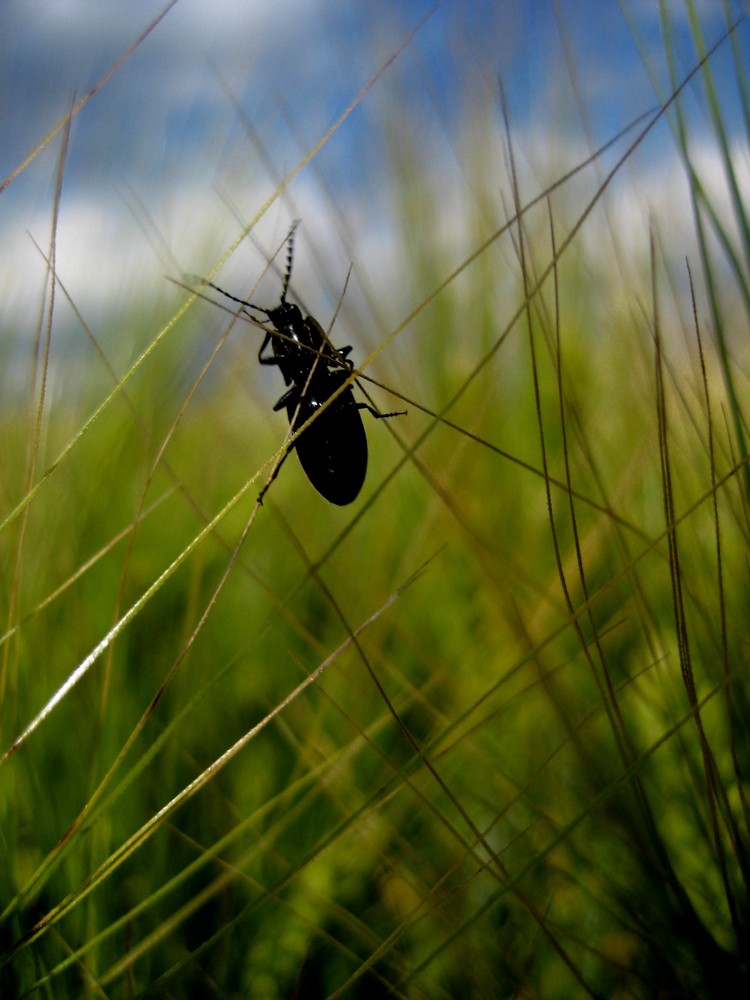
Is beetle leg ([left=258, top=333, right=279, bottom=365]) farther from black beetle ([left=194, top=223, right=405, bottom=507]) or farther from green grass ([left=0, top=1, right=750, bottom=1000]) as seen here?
black beetle ([left=194, top=223, right=405, bottom=507])

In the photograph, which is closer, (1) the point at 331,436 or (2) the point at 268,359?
(1) the point at 331,436

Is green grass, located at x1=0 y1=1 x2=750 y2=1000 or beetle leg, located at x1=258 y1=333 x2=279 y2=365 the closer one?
green grass, located at x1=0 y1=1 x2=750 y2=1000

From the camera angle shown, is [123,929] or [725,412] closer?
[725,412]

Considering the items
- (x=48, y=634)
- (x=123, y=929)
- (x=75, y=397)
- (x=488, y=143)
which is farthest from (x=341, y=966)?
(x=488, y=143)

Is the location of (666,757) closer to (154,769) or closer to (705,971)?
(705,971)

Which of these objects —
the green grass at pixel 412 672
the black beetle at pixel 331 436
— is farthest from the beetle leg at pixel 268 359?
the black beetle at pixel 331 436

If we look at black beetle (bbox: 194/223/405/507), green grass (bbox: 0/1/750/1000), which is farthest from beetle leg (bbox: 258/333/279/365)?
black beetle (bbox: 194/223/405/507)

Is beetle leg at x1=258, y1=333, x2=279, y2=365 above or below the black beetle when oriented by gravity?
above

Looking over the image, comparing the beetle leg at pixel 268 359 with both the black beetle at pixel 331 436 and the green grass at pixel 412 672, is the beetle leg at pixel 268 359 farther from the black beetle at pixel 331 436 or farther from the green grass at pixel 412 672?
the black beetle at pixel 331 436
